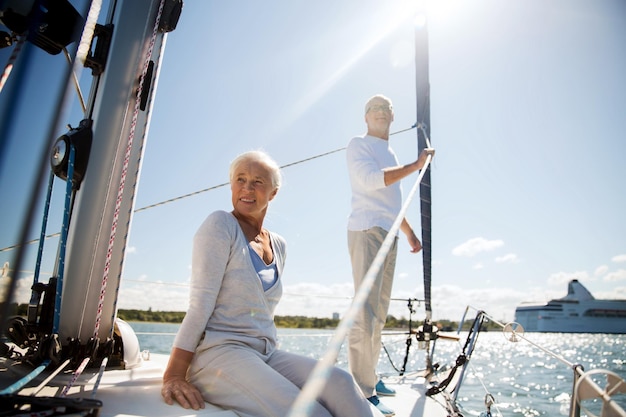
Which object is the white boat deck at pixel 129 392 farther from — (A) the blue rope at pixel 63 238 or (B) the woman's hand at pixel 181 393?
(A) the blue rope at pixel 63 238

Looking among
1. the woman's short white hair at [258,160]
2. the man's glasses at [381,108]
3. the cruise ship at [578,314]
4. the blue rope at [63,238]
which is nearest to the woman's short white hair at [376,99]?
the man's glasses at [381,108]

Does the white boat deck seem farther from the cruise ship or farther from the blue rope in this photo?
the cruise ship

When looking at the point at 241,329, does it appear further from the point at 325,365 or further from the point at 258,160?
the point at 325,365

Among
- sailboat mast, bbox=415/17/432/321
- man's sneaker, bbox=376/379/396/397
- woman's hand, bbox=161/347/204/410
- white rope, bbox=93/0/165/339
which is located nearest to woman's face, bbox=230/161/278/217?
white rope, bbox=93/0/165/339

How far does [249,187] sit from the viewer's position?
54.2 inches

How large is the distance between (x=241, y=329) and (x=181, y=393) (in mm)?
245

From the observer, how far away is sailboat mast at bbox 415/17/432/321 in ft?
11.8

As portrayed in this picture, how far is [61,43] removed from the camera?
1.08 metres

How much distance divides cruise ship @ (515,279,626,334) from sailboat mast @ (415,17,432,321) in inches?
2012

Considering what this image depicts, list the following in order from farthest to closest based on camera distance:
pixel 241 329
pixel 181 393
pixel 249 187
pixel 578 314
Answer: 1. pixel 578 314
2. pixel 249 187
3. pixel 241 329
4. pixel 181 393

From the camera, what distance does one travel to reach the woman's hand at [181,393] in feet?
3.25

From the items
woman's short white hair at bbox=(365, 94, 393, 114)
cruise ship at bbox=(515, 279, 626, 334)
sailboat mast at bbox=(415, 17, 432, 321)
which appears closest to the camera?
woman's short white hair at bbox=(365, 94, 393, 114)

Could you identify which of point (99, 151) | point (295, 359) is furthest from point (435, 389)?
point (99, 151)

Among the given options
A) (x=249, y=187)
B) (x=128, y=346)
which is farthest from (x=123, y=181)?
(x=128, y=346)
